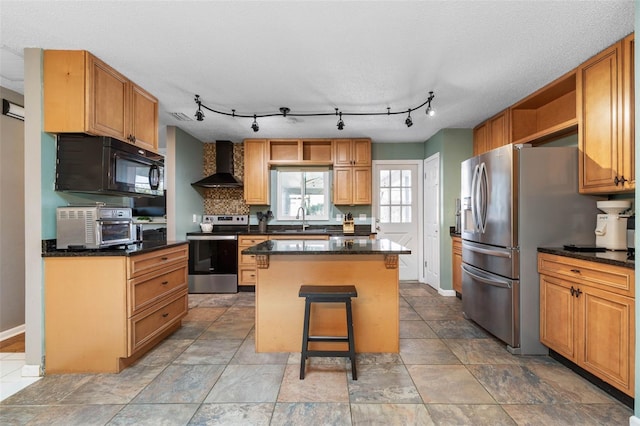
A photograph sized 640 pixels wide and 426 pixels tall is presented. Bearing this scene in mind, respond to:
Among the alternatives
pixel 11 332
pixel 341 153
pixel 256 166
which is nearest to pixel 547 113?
pixel 341 153

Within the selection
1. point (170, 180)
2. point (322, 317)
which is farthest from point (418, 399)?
point (170, 180)

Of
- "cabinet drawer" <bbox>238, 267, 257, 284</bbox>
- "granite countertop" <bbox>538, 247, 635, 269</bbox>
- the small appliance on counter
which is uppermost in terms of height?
the small appliance on counter

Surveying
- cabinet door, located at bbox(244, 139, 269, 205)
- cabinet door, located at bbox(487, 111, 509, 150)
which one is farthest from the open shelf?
cabinet door, located at bbox(244, 139, 269, 205)

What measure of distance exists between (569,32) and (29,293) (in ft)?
14.0

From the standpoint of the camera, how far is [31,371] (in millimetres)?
2162

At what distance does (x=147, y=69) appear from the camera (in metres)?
2.53

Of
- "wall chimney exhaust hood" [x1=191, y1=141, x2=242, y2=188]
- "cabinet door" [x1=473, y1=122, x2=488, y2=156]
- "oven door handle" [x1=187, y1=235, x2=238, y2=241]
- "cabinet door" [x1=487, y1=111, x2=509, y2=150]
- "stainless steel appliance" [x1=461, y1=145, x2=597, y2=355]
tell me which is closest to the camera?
"stainless steel appliance" [x1=461, y1=145, x2=597, y2=355]

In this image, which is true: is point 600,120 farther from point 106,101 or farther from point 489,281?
point 106,101

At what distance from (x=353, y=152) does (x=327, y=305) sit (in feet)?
9.54

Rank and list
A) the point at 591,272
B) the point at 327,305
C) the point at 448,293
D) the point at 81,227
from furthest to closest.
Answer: the point at 448,293
the point at 327,305
the point at 81,227
the point at 591,272

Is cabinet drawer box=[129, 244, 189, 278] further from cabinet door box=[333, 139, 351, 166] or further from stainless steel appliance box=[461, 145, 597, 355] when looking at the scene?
stainless steel appliance box=[461, 145, 597, 355]

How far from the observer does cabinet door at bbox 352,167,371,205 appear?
15.7ft

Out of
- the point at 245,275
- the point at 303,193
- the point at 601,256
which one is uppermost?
the point at 303,193

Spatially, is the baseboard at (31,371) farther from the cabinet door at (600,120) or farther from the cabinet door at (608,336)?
the cabinet door at (600,120)
